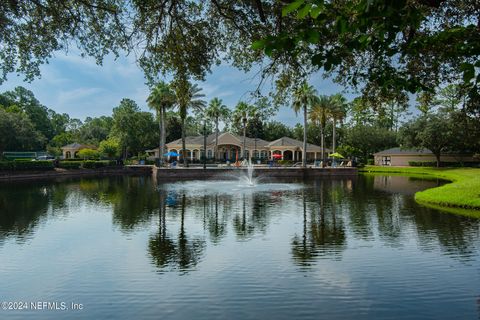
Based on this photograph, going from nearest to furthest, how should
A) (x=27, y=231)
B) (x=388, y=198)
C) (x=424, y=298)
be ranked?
1. (x=424, y=298)
2. (x=27, y=231)
3. (x=388, y=198)

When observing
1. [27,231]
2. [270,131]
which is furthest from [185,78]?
[270,131]

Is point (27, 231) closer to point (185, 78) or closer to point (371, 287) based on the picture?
point (185, 78)

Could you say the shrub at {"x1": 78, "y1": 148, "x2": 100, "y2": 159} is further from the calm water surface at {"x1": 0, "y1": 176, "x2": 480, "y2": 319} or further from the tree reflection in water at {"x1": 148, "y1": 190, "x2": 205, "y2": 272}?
the tree reflection in water at {"x1": 148, "y1": 190, "x2": 205, "y2": 272}

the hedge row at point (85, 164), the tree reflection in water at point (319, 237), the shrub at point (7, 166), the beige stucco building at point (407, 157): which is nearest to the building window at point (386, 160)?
the beige stucco building at point (407, 157)

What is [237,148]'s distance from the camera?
7325 cm

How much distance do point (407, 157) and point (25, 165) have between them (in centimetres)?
6017

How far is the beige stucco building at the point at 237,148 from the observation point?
70.1m

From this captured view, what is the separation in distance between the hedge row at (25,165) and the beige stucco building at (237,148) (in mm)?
24204

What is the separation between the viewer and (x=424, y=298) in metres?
8.52

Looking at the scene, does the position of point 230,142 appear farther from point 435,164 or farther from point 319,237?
point 319,237

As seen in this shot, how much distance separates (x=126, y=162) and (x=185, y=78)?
55.7 meters

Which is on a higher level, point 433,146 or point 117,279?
point 433,146

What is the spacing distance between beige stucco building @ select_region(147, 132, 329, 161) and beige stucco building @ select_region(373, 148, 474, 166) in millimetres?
10325

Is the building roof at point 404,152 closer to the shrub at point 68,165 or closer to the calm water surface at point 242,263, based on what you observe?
the shrub at point 68,165
